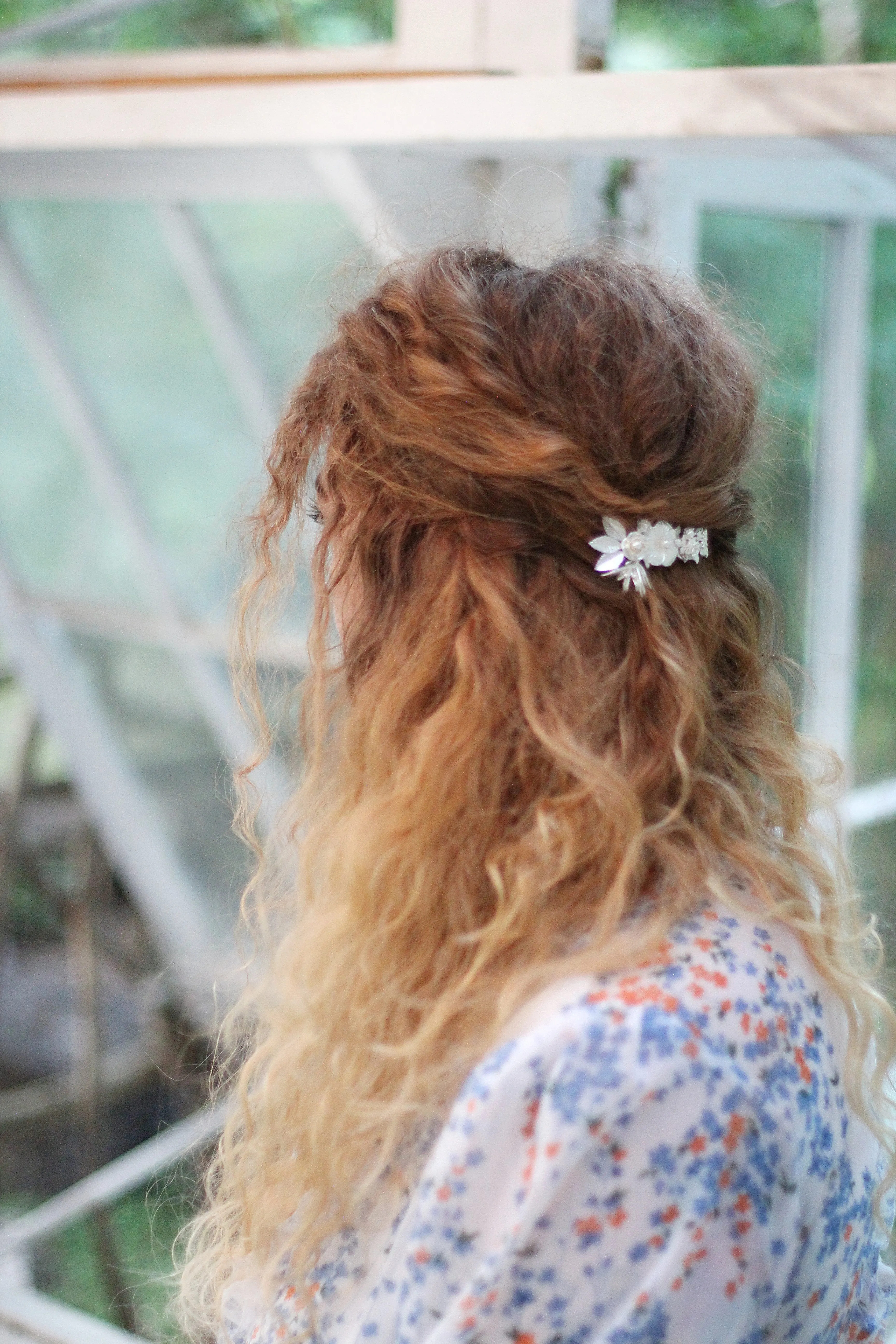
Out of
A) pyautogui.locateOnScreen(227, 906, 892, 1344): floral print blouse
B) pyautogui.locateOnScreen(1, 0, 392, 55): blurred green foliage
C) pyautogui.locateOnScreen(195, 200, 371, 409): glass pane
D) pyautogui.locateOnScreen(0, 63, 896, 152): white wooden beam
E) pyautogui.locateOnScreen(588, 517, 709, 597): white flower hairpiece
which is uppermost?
pyautogui.locateOnScreen(1, 0, 392, 55): blurred green foliage

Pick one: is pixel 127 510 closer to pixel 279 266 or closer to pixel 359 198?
pixel 279 266

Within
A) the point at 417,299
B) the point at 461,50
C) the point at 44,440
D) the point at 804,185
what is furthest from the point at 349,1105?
the point at 44,440

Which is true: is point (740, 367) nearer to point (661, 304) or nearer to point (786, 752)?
point (661, 304)

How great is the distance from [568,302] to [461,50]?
2.21 feet

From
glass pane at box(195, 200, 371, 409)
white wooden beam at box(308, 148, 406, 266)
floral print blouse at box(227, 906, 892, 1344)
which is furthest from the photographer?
glass pane at box(195, 200, 371, 409)

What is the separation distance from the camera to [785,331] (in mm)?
1561

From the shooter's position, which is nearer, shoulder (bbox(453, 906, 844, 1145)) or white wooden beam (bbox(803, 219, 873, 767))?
shoulder (bbox(453, 906, 844, 1145))

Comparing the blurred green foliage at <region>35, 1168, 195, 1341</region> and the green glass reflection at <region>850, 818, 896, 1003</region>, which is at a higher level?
the green glass reflection at <region>850, 818, 896, 1003</region>

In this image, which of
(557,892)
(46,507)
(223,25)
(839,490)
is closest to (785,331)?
(839,490)

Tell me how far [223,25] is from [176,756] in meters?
1.53

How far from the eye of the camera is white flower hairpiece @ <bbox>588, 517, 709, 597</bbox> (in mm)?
774

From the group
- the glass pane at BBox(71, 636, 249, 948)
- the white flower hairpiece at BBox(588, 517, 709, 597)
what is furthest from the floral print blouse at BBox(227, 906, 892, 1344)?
the glass pane at BBox(71, 636, 249, 948)

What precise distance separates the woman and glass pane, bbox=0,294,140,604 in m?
1.61

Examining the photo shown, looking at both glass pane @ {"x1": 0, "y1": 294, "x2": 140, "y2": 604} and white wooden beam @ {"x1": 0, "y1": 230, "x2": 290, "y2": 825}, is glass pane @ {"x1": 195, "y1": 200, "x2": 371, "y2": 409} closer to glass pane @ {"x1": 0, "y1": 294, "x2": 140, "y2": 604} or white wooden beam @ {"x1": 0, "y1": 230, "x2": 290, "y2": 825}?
white wooden beam @ {"x1": 0, "y1": 230, "x2": 290, "y2": 825}
